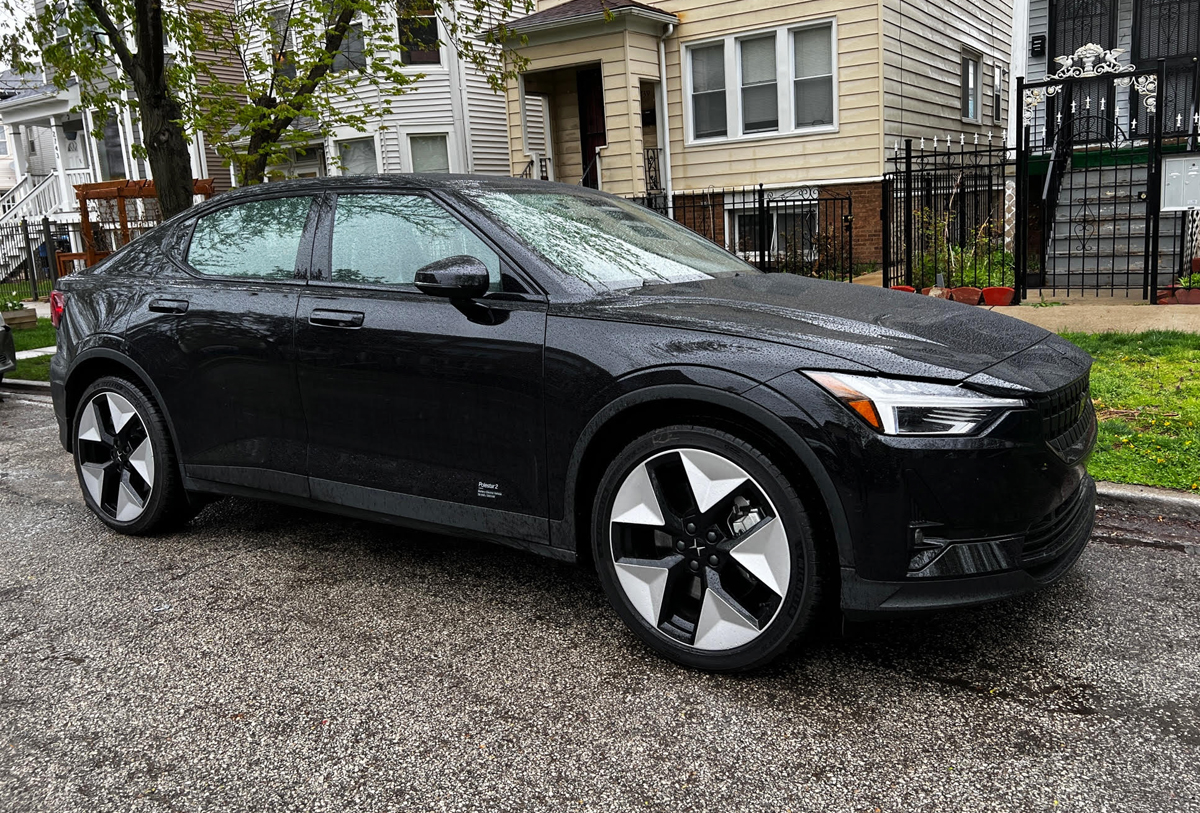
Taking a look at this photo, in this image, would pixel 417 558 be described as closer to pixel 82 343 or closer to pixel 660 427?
pixel 660 427

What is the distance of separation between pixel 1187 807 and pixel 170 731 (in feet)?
9.38

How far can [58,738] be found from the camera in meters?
3.05

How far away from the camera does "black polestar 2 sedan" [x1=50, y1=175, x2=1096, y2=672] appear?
293 centimetres

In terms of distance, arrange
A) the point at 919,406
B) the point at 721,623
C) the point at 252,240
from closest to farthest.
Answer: the point at 919,406, the point at 721,623, the point at 252,240

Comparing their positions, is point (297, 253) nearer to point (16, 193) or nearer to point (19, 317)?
point (19, 317)

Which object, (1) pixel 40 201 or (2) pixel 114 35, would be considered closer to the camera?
(2) pixel 114 35

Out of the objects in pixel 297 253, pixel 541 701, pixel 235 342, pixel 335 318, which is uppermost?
pixel 297 253

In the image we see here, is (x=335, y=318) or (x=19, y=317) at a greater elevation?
(x=335, y=318)

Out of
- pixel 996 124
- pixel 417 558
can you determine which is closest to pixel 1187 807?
pixel 417 558

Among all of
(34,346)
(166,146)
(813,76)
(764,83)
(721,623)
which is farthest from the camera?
(764,83)

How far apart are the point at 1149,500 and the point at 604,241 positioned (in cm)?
285

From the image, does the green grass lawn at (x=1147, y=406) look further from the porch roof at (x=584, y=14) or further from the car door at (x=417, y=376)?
the porch roof at (x=584, y=14)

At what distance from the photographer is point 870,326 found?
3281 mm

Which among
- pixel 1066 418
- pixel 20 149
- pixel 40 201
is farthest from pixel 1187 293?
pixel 20 149
